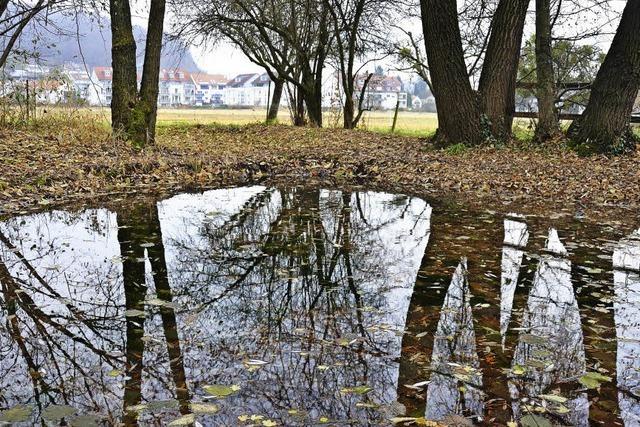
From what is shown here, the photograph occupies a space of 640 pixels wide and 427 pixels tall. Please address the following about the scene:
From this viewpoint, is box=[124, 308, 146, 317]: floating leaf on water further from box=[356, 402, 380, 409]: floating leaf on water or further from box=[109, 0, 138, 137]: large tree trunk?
box=[109, 0, 138, 137]: large tree trunk

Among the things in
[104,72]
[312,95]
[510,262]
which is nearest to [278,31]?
[312,95]

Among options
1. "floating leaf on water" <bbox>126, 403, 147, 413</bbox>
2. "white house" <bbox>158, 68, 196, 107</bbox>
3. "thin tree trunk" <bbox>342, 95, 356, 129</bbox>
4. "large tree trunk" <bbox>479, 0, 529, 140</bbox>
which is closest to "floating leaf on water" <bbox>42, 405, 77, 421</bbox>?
"floating leaf on water" <bbox>126, 403, 147, 413</bbox>

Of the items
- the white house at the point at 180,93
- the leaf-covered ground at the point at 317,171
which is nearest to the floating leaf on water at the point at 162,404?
the leaf-covered ground at the point at 317,171

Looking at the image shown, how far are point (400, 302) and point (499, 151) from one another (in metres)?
8.29

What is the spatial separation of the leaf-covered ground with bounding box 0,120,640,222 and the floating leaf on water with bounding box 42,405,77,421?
4.32 meters

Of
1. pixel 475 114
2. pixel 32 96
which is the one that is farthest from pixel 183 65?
pixel 475 114

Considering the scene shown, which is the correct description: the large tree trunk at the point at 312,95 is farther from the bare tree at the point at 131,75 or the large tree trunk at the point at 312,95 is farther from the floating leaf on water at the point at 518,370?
the floating leaf on water at the point at 518,370

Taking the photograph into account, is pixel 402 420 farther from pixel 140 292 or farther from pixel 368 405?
pixel 140 292

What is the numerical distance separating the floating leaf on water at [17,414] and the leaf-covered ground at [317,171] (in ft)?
14.0

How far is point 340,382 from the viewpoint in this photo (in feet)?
8.74

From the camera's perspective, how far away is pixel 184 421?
2.30 m

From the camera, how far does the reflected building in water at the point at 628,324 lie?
2.57 metres

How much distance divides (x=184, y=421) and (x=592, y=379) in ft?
6.11

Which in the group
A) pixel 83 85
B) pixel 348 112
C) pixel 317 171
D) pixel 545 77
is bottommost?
pixel 317 171
